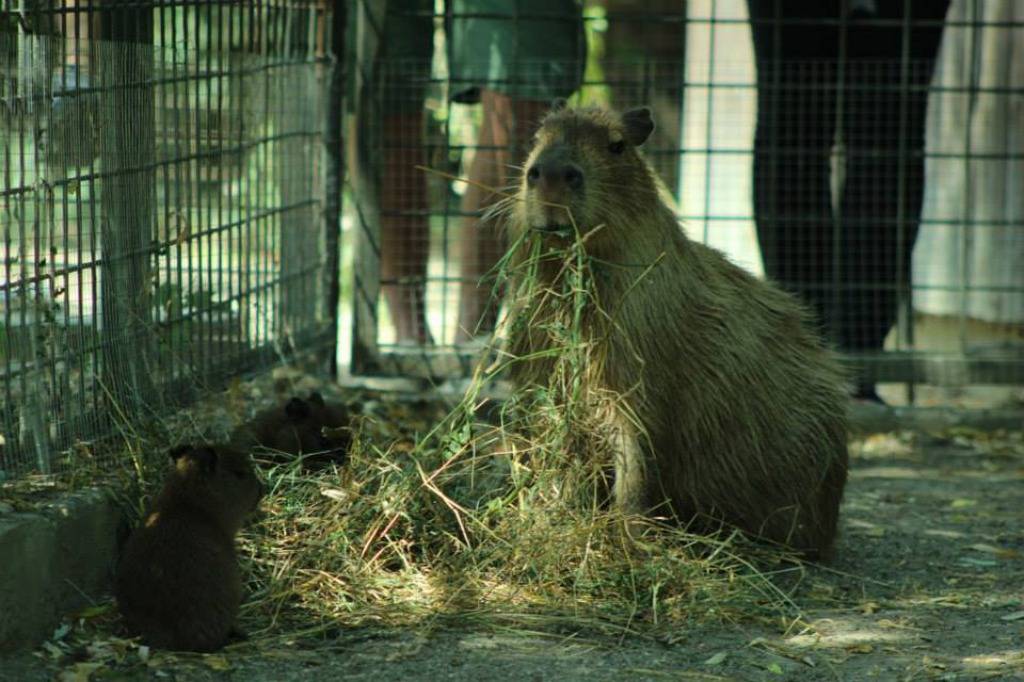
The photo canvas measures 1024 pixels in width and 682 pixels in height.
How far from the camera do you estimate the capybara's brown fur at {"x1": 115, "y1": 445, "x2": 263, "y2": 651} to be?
3.85m

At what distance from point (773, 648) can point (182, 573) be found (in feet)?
5.20

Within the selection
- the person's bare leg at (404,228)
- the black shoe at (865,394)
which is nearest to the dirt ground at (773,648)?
the black shoe at (865,394)

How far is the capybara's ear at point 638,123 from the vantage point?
5.04 m

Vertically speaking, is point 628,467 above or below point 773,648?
above

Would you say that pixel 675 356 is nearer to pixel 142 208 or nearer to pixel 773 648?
pixel 773 648

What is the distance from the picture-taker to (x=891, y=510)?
19.4 ft

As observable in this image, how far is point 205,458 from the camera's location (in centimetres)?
420

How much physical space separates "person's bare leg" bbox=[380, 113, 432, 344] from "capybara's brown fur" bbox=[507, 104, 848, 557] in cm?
226

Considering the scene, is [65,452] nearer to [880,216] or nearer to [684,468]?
[684,468]

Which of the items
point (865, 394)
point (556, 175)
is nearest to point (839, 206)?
point (865, 394)

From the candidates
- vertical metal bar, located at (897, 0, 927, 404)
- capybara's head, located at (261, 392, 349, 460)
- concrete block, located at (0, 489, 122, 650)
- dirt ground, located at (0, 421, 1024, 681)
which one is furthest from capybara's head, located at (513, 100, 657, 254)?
vertical metal bar, located at (897, 0, 927, 404)

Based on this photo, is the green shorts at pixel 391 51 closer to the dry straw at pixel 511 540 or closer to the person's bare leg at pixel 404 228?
the person's bare leg at pixel 404 228

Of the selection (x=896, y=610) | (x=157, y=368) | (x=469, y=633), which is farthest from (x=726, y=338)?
(x=157, y=368)

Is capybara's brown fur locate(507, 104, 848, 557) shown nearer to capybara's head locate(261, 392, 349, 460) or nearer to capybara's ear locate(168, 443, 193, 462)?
capybara's head locate(261, 392, 349, 460)
